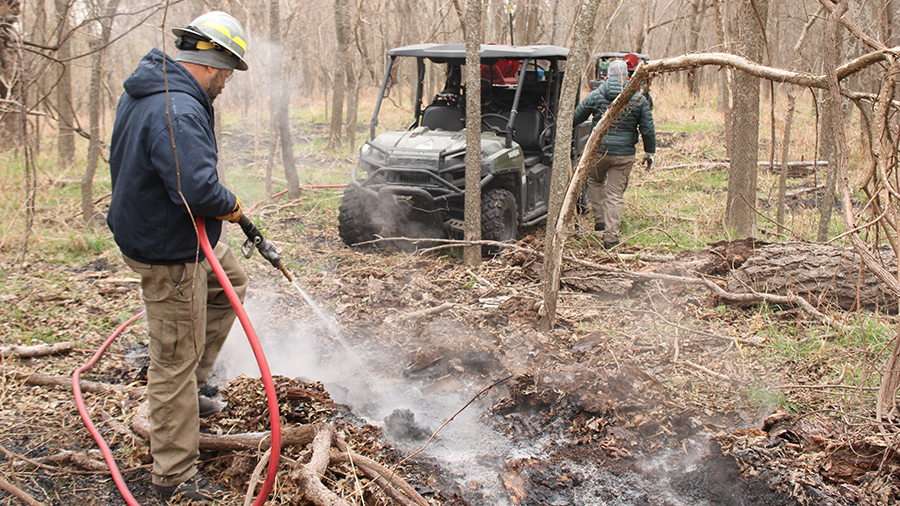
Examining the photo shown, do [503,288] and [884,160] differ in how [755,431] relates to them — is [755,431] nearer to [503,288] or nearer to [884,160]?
[884,160]

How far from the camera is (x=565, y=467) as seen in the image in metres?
3.05

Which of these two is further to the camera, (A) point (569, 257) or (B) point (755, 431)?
(A) point (569, 257)

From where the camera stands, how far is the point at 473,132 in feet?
17.5

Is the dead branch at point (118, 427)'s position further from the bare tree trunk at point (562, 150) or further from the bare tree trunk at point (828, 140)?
the bare tree trunk at point (828, 140)

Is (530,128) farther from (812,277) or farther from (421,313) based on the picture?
(812,277)

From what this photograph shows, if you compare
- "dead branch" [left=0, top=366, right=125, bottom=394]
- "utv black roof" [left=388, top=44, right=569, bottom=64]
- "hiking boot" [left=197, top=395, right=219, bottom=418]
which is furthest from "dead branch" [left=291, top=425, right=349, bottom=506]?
"utv black roof" [left=388, top=44, right=569, bottom=64]

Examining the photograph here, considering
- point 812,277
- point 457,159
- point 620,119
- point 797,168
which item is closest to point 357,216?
point 457,159

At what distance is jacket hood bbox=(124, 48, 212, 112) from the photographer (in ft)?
8.29

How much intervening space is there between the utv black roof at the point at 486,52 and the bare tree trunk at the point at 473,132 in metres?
1.07

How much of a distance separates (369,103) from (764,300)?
60.6 ft

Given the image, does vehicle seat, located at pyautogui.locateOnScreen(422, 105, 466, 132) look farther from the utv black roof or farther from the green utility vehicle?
the utv black roof

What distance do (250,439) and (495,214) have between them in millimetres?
3608

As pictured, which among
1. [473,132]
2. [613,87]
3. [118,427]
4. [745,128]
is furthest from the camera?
[613,87]

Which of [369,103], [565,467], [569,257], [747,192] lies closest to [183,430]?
[565,467]
